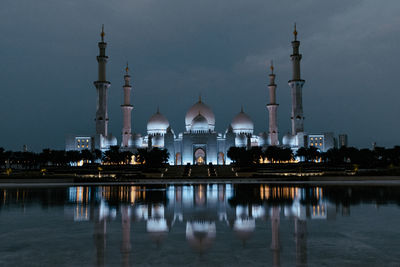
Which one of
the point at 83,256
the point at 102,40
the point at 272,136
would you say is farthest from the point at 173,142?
the point at 83,256

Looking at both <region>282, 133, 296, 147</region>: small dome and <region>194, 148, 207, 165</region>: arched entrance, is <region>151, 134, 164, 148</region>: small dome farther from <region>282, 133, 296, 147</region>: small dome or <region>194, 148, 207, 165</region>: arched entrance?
<region>282, 133, 296, 147</region>: small dome

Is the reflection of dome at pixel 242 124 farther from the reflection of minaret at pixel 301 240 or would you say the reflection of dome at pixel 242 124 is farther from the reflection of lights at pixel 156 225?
the reflection of lights at pixel 156 225

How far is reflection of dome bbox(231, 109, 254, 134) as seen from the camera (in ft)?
260

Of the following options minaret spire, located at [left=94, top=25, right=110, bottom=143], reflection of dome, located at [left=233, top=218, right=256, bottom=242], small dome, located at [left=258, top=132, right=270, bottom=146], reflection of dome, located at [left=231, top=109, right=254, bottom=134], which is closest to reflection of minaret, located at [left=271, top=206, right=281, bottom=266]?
reflection of dome, located at [left=233, top=218, right=256, bottom=242]

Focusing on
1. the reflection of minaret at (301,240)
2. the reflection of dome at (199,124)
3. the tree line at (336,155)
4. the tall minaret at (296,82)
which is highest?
the tall minaret at (296,82)

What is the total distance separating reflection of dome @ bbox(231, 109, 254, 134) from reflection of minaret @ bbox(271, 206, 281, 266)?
67673 mm

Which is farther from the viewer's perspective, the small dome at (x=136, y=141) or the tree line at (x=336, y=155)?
the small dome at (x=136, y=141)

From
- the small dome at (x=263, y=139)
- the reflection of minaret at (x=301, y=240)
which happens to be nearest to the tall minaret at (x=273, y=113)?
the small dome at (x=263, y=139)

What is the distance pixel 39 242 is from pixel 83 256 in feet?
5.43

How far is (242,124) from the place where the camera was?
79.2 m

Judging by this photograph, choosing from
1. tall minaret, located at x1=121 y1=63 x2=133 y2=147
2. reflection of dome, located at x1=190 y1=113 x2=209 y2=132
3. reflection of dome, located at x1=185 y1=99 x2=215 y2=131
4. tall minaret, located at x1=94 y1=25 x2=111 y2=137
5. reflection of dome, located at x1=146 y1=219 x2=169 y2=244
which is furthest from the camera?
reflection of dome, located at x1=185 y1=99 x2=215 y2=131

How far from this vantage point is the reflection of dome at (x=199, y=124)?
72938 millimetres

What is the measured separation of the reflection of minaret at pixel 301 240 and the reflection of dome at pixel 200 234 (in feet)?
5.37

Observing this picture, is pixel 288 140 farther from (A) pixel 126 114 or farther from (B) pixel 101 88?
(B) pixel 101 88
